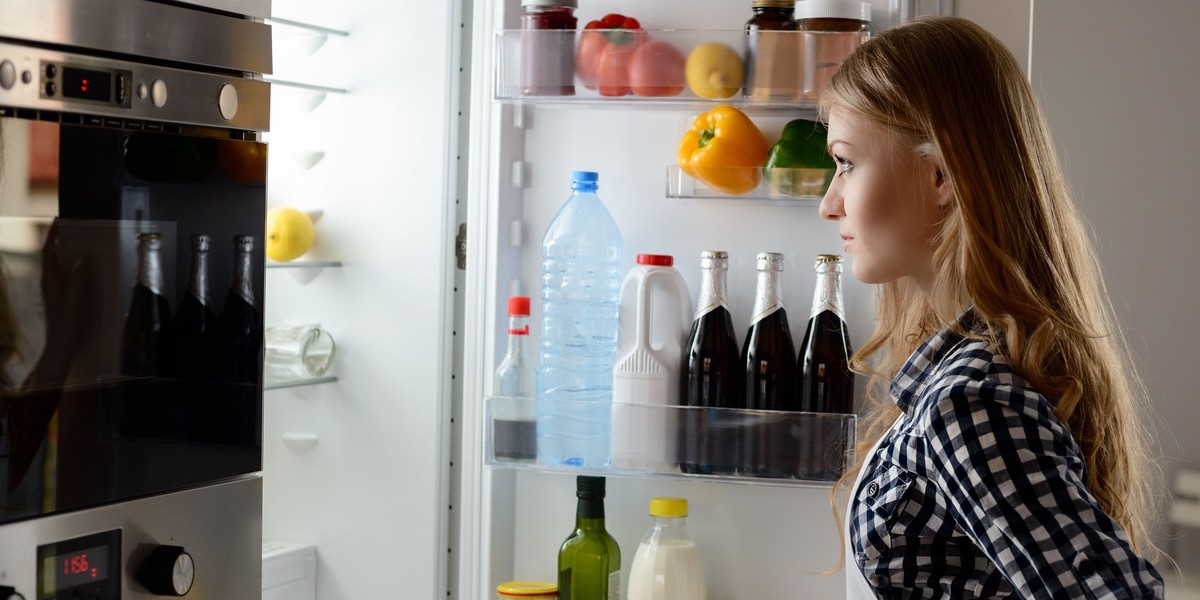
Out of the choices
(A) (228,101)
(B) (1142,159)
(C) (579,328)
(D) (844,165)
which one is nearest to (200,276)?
(A) (228,101)

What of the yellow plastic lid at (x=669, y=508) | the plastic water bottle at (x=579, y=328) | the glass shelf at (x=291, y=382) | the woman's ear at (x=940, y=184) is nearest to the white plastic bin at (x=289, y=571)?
the glass shelf at (x=291, y=382)

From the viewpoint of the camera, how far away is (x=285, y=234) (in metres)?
1.82

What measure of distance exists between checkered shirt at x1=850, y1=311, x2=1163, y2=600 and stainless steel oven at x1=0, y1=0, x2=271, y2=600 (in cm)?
60

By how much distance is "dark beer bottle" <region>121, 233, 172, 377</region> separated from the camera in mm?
1001

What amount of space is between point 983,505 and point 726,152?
0.75m

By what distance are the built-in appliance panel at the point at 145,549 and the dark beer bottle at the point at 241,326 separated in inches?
4.2

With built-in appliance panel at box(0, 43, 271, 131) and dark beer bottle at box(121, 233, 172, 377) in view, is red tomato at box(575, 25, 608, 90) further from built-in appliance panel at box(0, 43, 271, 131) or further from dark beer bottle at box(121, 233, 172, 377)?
dark beer bottle at box(121, 233, 172, 377)

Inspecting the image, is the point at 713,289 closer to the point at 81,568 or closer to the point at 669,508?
the point at 669,508

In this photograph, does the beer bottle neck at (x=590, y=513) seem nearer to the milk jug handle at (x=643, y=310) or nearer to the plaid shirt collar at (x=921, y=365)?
the milk jug handle at (x=643, y=310)

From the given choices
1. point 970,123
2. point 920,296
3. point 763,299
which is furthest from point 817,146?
point 970,123

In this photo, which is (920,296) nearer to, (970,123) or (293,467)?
(970,123)

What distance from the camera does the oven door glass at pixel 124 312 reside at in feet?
2.99

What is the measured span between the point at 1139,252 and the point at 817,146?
1.41 ft

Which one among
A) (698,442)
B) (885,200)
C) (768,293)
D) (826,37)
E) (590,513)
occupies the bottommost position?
(590,513)
